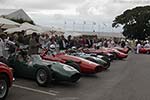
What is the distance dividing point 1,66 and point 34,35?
16.4 feet

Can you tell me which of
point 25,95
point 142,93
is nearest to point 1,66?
point 25,95

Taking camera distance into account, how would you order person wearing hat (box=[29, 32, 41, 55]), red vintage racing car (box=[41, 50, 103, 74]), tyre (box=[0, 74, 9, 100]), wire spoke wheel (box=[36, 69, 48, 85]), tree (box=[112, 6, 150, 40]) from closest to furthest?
tyre (box=[0, 74, 9, 100]) → wire spoke wheel (box=[36, 69, 48, 85]) → red vintage racing car (box=[41, 50, 103, 74]) → person wearing hat (box=[29, 32, 41, 55]) → tree (box=[112, 6, 150, 40])

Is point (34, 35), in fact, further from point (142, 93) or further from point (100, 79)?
point (142, 93)

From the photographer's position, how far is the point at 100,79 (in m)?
12.1

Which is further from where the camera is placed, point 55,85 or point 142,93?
point 55,85

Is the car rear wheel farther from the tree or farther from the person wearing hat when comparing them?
the tree

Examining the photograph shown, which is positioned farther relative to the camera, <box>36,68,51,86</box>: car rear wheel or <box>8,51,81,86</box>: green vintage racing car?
<box>8,51,81,86</box>: green vintage racing car

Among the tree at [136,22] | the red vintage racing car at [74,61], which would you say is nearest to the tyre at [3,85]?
the red vintage racing car at [74,61]

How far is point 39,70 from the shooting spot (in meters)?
9.80

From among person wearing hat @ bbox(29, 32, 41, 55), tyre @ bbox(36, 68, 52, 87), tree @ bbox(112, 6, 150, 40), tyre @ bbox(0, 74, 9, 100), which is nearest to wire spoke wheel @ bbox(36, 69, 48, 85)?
tyre @ bbox(36, 68, 52, 87)

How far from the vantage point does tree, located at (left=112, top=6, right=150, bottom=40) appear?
67.8 m

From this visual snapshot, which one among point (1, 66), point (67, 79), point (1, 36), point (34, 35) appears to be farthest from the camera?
point (34, 35)

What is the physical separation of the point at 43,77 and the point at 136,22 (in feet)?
203

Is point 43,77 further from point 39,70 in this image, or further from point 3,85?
point 3,85
